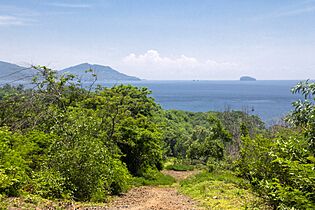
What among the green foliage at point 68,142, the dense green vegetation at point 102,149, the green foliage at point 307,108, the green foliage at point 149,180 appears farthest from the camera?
the green foliage at point 149,180

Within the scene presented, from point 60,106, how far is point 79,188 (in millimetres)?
6722

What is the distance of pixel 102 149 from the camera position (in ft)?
33.6

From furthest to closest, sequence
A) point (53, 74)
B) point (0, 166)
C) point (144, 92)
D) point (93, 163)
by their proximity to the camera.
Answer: point (144, 92) → point (53, 74) → point (93, 163) → point (0, 166)

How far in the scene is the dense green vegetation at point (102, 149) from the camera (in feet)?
20.7

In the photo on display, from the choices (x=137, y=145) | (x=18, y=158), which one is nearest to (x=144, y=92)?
(x=137, y=145)

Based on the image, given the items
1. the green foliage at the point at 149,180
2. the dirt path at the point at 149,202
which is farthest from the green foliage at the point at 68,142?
the dirt path at the point at 149,202

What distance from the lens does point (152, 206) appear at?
33.8 feet

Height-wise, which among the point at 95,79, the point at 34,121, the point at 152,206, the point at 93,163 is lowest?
the point at 152,206

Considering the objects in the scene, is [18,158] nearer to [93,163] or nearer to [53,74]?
[93,163]

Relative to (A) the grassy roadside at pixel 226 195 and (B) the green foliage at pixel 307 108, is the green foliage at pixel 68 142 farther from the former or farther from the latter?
(B) the green foliage at pixel 307 108

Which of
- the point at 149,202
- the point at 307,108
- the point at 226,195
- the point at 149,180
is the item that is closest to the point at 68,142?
the point at 149,202

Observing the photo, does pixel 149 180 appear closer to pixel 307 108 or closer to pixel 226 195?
pixel 226 195

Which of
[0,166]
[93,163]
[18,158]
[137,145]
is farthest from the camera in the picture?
[137,145]

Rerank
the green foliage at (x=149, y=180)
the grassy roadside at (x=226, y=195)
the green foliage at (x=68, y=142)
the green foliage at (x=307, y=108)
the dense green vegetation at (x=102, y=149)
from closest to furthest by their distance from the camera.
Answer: the green foliage at (x=307, y=108) → the dense green vegetation at (x=102, y=149) → the green foliage at (x=68, y=142) → the grassy roadside at (x=226, y=195) → the green foliage at (x=149, y=180)
